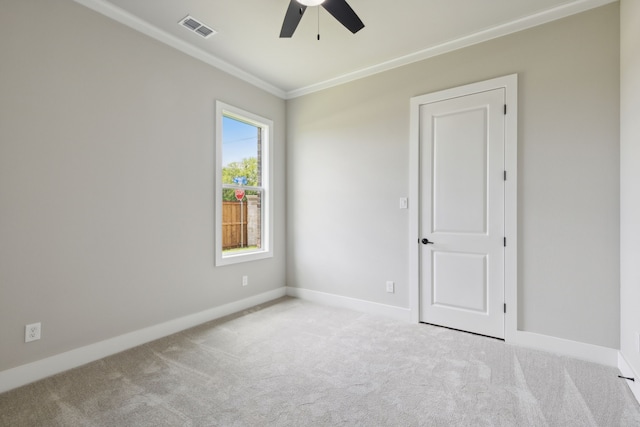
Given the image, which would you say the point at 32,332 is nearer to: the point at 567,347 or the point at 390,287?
the point at 390,287

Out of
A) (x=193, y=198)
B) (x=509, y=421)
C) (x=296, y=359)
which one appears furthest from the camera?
(x=193, y=198)

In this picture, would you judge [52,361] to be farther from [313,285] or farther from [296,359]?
[313,285]

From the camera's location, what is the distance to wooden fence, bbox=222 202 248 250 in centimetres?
367

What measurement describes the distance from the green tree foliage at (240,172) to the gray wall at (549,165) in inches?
56.9

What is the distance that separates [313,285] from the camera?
13.6 feet

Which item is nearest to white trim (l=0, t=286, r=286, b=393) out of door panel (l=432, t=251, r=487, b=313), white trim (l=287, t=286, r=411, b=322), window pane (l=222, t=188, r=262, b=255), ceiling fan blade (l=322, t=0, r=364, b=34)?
window pane (l=222, t=188, r=262, b=255)

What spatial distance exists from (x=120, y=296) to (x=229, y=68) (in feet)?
8.57

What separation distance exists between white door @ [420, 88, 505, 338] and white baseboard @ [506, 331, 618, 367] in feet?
0.54

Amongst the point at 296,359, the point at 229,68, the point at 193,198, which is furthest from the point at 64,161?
the point at 296,359

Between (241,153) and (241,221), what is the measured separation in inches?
33.5

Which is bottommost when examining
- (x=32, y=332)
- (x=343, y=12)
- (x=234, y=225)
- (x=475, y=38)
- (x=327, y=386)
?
(x=327, y=386)

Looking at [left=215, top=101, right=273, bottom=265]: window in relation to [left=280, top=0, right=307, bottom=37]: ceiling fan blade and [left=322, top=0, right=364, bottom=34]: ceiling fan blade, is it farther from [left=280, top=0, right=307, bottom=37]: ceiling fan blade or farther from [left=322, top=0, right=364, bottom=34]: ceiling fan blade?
[left=322, top=0, right=364, bottom=34]: ceiling fan blade

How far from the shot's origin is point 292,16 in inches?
85.7

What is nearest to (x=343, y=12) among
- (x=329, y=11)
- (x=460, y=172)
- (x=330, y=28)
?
(x=329, y=11)
